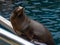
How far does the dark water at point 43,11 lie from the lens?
23.8 ft

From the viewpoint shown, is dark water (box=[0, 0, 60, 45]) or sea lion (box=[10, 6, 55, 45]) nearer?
sea lion (box=[10, 6, 55, 45])

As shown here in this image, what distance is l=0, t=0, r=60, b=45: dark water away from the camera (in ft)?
23.8

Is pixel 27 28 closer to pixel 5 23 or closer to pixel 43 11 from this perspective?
pixel 5 23

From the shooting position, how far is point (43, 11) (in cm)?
880

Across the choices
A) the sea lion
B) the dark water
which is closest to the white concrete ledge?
the sea lion

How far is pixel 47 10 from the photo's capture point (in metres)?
9.00

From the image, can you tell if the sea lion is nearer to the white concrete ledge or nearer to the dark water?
the white concrete ledge

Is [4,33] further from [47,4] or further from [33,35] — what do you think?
[47,4]

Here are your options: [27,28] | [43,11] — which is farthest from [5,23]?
[43,11]

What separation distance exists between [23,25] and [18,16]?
3.9 inches

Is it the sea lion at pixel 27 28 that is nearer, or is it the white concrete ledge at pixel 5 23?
the white concrete ledge at pixel 5 23

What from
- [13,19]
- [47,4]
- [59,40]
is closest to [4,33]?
Answer: [13,19]

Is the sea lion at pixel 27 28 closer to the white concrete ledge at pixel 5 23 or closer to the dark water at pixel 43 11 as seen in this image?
the white concrete ledge at pixel 5 23

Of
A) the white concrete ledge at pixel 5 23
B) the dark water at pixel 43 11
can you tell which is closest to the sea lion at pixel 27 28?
the white concrete ledge at pixel 5 23
